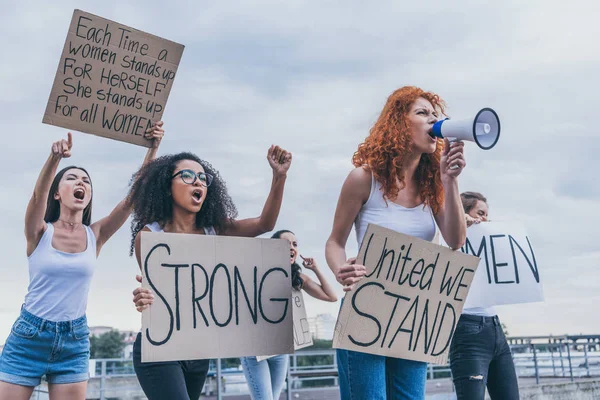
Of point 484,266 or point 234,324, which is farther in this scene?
point 484,266

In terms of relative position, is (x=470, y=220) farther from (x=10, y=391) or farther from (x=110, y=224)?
(x=10, y=391)

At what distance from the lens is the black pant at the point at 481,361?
164 inches

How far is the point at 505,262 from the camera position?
489cm

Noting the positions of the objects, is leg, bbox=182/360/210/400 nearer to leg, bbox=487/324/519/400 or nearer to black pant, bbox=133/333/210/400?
black pant, bbox=133/333/210/400

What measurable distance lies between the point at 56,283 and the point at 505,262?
291 cm

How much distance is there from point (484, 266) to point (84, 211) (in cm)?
264

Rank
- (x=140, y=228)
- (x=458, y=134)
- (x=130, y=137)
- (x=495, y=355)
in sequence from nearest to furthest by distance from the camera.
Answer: (x=458, y=134)
(x=140, y=228)
(x=495, y=355)
(x=130, y=137)

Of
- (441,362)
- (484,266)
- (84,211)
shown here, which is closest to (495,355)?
(484,266)

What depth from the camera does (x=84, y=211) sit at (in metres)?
4.52

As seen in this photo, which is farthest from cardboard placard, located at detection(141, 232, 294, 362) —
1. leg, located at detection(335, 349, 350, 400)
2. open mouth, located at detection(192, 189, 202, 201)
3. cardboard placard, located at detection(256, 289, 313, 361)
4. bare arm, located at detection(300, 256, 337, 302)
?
bare arm, located at detection(300, 256, 337, 302)

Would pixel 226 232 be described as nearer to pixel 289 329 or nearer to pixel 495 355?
pixel 289 329

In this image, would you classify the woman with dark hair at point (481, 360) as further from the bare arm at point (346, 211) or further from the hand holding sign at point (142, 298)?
the hand holding sign at point (142, 298)

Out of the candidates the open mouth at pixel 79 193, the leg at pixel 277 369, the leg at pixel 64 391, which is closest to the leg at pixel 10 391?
the leg at pixel 64 391

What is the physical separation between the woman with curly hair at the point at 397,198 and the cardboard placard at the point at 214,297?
40 centimetres
